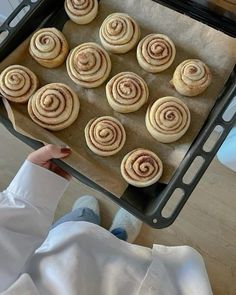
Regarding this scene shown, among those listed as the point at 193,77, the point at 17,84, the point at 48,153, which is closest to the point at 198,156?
the point at 193,77

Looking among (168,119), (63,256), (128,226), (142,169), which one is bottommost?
(63,256)

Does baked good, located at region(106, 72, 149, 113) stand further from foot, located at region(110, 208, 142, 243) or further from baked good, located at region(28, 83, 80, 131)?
foot, located at region(110, 208, 142, 243)

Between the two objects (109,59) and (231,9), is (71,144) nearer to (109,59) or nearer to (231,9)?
(109,59)

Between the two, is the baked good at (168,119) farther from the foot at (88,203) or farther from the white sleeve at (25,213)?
the foot at (88,203)

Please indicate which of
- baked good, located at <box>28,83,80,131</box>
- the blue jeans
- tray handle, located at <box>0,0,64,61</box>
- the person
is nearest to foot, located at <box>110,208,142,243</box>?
the blue jeans

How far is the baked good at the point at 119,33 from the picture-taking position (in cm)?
89

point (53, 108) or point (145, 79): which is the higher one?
point (145, 79)

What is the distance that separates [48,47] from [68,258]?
1.32 feet

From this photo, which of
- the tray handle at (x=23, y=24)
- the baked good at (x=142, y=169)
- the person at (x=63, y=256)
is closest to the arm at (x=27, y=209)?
the person at (x=63, y=256)

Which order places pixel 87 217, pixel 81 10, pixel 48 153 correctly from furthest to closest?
1. pixel 87 217
2. pixel 81 10
3. pixel 48 153

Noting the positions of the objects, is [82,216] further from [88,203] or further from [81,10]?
[81,10]

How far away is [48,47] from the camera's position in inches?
34.9

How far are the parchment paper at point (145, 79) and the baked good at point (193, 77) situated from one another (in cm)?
2

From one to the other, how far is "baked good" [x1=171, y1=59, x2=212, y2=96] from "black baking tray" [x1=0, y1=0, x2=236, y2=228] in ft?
0.14
